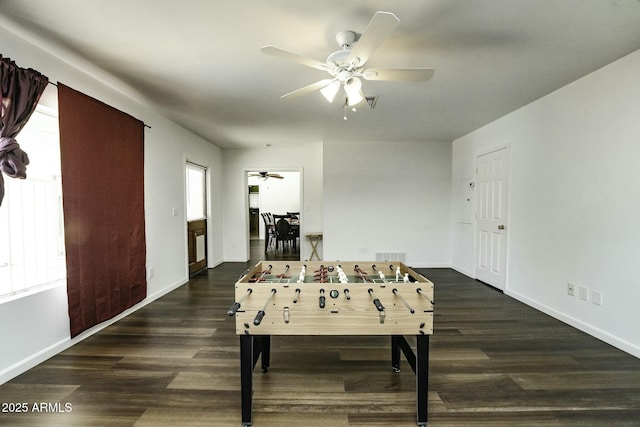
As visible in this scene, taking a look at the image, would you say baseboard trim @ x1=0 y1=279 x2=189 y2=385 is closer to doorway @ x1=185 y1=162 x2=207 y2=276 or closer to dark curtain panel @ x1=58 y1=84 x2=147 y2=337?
dark curtain panel @ x1=58 y1=84 x2=147 y2=337

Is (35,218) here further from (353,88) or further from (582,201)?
(582,201)

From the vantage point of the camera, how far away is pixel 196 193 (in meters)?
5.14

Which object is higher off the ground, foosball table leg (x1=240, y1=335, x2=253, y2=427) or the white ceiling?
the white ceiling

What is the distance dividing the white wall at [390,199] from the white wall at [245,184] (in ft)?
1.81

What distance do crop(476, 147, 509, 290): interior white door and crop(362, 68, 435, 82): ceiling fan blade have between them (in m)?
2.57

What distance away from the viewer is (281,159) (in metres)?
5.79

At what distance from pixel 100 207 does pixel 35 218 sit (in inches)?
17.0

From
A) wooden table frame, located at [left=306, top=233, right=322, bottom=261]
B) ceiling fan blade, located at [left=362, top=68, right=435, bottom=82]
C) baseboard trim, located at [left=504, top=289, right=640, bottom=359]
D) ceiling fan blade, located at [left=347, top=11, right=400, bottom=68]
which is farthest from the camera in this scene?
wooden table frame, located at [left=306, top=233, right=322, bottom=261]

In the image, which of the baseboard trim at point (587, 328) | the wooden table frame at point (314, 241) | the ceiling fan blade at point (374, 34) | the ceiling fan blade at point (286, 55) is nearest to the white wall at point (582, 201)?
the baseboard trim at point (587, 328)

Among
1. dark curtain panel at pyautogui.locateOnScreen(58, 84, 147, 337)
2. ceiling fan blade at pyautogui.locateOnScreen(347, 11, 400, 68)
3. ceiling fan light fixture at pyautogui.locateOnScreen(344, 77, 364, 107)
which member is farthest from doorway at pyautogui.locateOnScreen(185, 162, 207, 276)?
ceiling fan blade at pyautogui.locateOnScreen(347, 11, 400, 68)

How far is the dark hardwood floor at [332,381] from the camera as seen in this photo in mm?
1613

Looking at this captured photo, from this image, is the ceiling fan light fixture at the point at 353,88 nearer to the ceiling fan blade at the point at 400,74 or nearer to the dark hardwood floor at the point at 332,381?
the ceiling fan blade at the point at 400,74

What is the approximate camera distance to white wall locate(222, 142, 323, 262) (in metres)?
5.78

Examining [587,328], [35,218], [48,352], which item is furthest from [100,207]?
[587,328]
